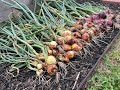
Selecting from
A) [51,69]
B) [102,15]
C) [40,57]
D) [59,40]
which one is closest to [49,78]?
[51,69]

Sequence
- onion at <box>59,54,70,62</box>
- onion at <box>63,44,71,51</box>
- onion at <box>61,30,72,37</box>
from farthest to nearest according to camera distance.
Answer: onion at <box>61,30,72,37</box>
onion at <box>63,44,71,51</box>
onion at <box>59,54,70,62</box>

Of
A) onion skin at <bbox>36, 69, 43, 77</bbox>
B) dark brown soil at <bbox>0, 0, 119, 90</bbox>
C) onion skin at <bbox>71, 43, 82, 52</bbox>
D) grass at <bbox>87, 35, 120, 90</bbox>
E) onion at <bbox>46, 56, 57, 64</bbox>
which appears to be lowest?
grass at <bbox>87, 35, 120, 90</bbox>

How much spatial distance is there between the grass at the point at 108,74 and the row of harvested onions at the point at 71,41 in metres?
Answer: 0.29

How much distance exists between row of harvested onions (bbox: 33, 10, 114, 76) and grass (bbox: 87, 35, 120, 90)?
0.94ft

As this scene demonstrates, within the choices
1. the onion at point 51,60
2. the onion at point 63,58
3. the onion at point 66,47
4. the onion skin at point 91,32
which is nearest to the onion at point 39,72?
the onion at point 51,60

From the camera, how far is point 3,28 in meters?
3.92

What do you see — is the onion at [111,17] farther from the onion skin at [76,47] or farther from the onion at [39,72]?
the onion at [39,72]

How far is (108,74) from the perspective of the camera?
359 centimetres

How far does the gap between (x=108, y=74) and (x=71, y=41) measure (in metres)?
0.52

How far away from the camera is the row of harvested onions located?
11.2ft

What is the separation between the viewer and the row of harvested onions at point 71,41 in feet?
11.2

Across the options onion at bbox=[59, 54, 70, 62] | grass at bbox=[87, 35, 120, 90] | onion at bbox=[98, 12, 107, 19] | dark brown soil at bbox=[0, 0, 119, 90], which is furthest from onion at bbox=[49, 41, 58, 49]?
onion at bbox=[98, 12, 107, 19]

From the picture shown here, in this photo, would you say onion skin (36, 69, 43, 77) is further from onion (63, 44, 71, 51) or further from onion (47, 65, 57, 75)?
onion (63, 44, 71, 51)

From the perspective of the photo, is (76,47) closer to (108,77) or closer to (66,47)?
(66,47)
